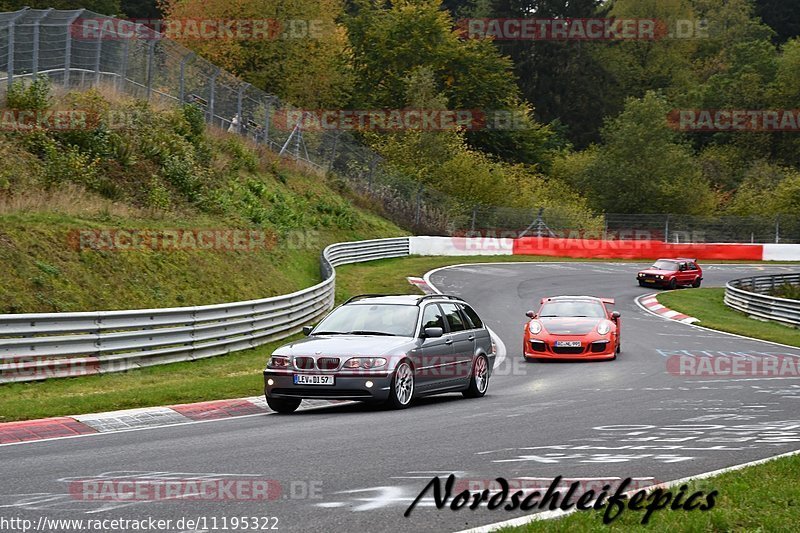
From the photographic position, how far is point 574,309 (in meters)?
22.9

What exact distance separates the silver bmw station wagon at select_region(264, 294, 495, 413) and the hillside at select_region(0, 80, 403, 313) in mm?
7133

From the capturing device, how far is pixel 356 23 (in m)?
81.2

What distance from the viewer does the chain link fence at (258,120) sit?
103ft

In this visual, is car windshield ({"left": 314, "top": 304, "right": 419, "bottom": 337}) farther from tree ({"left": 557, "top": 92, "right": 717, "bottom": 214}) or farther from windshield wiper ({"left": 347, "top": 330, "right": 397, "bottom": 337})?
tree ({"left": 557, "top": 92, "right": 717, "bottom": 214})

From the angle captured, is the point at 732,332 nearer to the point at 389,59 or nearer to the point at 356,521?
the point at 356,521

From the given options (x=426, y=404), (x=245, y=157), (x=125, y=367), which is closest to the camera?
(x=426, y=404)

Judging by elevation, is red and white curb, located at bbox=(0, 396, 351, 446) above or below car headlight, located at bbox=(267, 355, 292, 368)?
below

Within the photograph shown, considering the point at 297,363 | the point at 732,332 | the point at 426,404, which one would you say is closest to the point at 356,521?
the point at 297,363

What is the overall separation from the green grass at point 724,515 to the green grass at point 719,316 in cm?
2065

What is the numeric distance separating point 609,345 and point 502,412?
912cm

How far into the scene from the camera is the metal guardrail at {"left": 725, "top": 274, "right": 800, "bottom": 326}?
33.8 meters

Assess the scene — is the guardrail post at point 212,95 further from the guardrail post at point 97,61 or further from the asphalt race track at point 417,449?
the asphalt race track at point 417,449

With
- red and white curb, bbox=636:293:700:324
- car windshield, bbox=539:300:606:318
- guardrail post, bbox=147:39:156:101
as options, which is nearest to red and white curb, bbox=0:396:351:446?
car windshield, bbox=539:300:606:318

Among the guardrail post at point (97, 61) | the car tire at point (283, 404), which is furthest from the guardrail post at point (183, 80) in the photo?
the car tire at point (283, 404)
